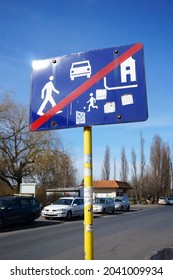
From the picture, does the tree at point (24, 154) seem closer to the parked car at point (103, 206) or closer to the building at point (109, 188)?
the parked car at point (103, 206)

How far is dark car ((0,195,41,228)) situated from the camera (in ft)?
54.2

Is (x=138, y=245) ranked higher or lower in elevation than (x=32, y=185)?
lower

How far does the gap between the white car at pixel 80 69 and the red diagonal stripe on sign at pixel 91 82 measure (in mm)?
105

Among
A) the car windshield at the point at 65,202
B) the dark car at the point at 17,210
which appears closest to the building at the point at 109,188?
the car windshield at the point at 65,202

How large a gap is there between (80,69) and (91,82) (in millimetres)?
220

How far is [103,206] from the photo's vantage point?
2873 centimetres

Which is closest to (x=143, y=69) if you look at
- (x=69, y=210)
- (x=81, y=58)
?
(x=81, y=58)

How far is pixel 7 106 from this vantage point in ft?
94.7

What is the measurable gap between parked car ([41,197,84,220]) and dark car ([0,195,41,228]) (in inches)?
90.0

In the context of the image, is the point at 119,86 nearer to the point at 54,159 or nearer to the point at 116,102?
the point at 116,102

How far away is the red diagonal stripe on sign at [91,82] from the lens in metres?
3.28

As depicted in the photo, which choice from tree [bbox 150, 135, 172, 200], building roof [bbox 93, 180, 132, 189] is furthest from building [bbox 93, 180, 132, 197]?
tree [bbox 150, 135, 172, 200]

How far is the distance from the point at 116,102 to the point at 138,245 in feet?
28.8

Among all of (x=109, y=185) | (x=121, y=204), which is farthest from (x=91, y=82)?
(x=109, y=185)
